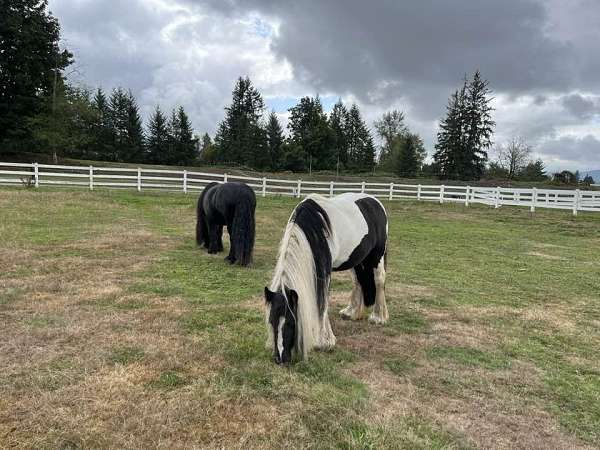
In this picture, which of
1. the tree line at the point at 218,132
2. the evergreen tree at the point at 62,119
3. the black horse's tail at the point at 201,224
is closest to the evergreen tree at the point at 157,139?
the tree line at the point at 218,132

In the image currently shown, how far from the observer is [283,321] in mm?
3389

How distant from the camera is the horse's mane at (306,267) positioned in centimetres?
351

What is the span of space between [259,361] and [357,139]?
6108cm

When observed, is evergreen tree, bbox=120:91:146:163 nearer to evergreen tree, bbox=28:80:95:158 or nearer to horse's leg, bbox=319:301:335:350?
evergreen tree, bbox=28:80:95:158

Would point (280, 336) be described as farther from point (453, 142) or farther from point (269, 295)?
point (453, 142)

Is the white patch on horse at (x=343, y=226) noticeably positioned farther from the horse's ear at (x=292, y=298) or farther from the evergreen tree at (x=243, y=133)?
the evergreen tree at (x=243, y=133)

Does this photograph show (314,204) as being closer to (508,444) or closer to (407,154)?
(508,444)

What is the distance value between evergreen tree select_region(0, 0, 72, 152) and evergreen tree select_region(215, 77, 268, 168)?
2626 cm

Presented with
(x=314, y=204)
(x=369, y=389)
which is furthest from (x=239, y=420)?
(x=314, y=204)

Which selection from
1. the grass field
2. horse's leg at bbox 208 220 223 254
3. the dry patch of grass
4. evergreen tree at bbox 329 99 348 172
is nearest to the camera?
the grass field

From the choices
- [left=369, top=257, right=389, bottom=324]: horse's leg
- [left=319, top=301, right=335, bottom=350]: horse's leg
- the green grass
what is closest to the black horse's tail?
[left=369, top=257, right=389, bottom=324]: horse's leg

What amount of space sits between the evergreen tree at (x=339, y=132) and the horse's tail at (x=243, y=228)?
48.3m

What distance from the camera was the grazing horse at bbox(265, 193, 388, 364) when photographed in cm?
346

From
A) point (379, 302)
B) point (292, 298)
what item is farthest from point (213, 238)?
point (292, 298)
